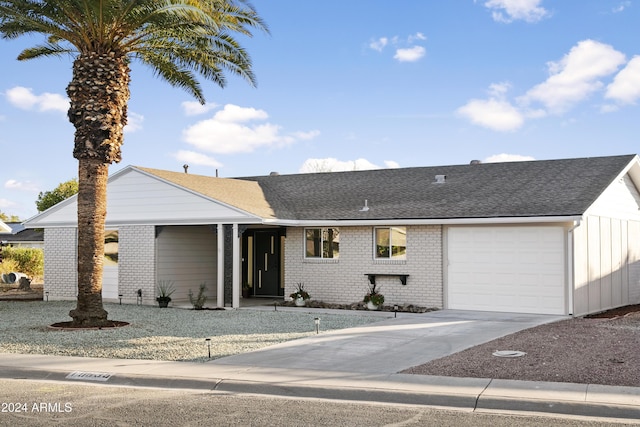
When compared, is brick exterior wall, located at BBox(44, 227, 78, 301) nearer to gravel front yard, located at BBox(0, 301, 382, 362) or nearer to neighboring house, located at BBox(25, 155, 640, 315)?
neighboring house, located at BBox(25, 155, 640, 315)

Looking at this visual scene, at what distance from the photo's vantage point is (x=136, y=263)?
22828mm

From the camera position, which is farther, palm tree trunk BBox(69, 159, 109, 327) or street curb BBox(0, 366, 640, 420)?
palm tree trunk BBox(69, 159, 109, 327)

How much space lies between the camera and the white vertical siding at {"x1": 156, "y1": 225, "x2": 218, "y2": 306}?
22875mm

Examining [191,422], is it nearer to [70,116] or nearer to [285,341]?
[285,341]

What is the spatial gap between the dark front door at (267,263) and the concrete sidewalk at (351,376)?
34.2 feet

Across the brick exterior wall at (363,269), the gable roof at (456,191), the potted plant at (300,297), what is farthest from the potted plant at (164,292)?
the gable roof at (456,191)

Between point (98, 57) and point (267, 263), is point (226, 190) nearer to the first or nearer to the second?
point (267, 263)

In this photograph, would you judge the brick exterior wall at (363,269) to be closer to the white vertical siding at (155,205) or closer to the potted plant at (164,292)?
the white vertical siding at (155,205)

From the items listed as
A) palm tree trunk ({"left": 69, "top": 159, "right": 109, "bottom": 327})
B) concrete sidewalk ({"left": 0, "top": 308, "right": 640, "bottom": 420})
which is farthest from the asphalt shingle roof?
concrete sidewalk ({"left": 0, "top": 308, "right": 640, "bottom": 420})

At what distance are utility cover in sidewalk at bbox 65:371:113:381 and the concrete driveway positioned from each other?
1.70 meters

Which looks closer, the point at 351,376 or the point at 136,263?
the point at 351,376

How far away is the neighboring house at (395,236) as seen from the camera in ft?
61.4

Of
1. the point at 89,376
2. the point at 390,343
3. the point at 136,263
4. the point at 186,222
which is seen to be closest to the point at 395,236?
the point at 186,222

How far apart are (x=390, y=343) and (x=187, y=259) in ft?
38.2
